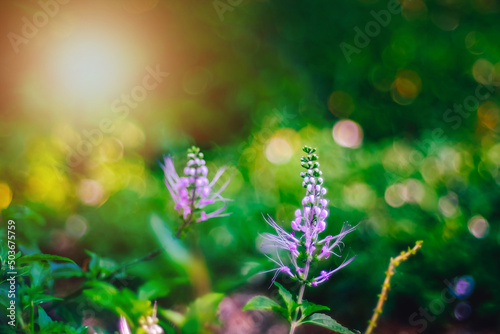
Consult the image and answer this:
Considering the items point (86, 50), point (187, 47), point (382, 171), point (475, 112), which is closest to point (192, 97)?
point (187, 47)

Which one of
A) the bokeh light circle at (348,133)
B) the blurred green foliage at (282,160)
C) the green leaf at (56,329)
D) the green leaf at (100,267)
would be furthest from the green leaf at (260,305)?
the bokeh light circle at (348,133)

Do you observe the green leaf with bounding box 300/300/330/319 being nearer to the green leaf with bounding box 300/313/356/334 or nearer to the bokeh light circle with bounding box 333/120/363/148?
the green leaf with bounding box 300/313/356/334

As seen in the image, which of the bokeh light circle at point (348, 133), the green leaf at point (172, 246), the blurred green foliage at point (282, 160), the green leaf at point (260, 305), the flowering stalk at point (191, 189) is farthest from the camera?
the bokeh light circle at point (348, 133)

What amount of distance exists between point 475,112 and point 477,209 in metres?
2.45

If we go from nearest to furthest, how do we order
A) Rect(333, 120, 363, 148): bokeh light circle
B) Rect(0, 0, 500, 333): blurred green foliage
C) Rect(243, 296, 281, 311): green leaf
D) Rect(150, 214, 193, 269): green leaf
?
Rect(243, 296, 281, 311): green leaf
Rect(150, 214, 193, 269): green leaf
Rect(0, 0, 500, 333): blurred green foliage
Rect(333, 120, 363, 148): bokeh light circle

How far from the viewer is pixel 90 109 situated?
341 cm

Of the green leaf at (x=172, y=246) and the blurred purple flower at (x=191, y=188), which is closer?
the blurred purple flower at (x=191, y=188)

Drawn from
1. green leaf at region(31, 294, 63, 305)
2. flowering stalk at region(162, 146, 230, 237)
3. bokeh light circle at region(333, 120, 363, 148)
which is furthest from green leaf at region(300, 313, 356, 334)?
bokeh light circle at region(333, 120, 363, 148)

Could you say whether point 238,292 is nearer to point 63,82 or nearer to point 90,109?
point 90,109

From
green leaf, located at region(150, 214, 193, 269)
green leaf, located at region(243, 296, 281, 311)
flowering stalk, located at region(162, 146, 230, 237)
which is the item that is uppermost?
flowering stalk, located at region(162, 146, 230, 237)

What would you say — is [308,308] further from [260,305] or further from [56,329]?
[56,329]

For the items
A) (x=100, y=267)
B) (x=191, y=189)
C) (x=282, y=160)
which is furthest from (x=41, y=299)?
(x=282, y=160)

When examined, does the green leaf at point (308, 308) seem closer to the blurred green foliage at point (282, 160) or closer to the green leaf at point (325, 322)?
the green leaf at point (325, 322)

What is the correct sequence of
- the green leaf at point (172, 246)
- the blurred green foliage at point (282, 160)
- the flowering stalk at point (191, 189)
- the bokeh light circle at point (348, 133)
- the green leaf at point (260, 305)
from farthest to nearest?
1. the bokeh light circle at point (348, 133)
2. the blurred green foliage at point (282, 160)
3. the green leaf at point (172, 246)
4. the flowering stalk at point (191, 189)
5. the green leaf at point (260, 305)
